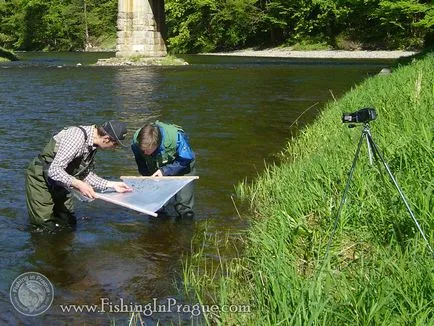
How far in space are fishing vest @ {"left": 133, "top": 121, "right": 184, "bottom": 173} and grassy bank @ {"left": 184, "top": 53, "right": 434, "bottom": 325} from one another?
97cm

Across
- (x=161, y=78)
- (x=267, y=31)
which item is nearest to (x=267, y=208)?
(x=161, y=78)

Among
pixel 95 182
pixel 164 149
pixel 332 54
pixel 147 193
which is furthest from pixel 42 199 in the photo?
pixel 332 54

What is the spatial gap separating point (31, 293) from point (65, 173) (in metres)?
1.21

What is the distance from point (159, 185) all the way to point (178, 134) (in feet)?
2.05

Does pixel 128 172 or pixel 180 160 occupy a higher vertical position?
pixel 180 160

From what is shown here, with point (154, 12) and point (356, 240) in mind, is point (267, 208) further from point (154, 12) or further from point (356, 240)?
point (154, 12)

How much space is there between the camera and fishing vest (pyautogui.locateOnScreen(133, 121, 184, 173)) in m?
6.87

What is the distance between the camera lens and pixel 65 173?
6074 mm

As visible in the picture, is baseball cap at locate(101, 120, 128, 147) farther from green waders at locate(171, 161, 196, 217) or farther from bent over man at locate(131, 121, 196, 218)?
green waders at locate(171, 161, 196, 217)

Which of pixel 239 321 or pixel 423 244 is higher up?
pixel 423 244

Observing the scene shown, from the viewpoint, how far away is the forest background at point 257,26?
177 ft

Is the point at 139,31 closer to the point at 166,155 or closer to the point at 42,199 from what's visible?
the point at 166,155

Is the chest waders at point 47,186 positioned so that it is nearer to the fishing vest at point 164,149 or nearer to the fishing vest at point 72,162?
the fishing vest at point 72,162

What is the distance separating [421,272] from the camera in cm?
371
